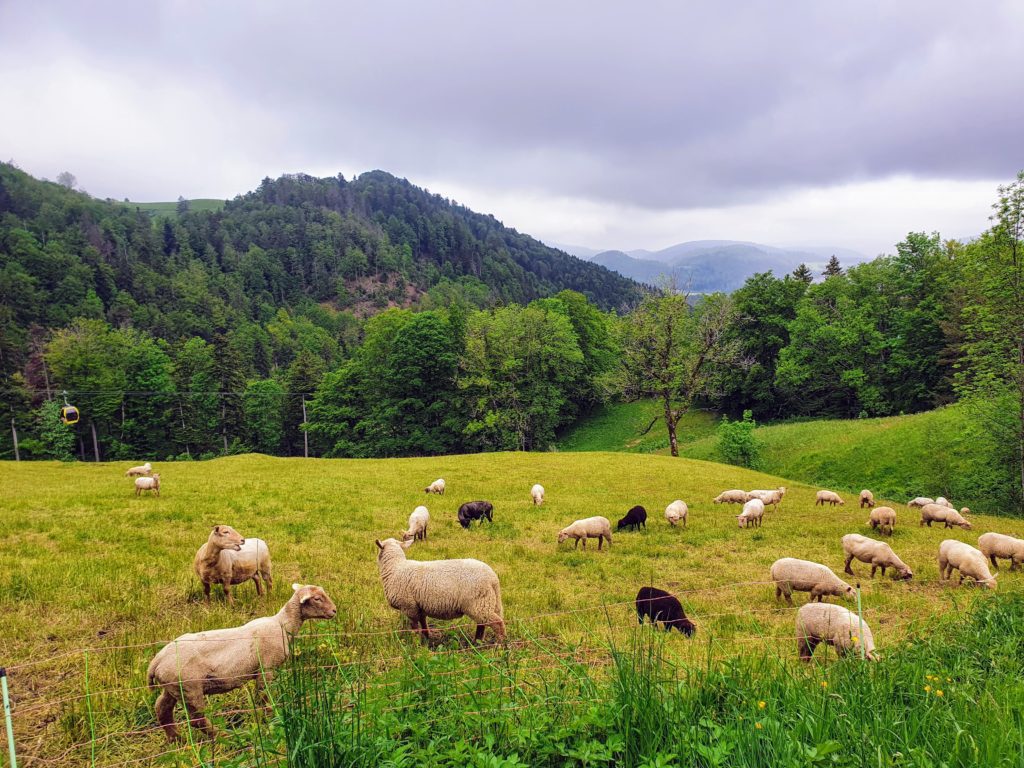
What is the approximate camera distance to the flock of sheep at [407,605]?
177 inches

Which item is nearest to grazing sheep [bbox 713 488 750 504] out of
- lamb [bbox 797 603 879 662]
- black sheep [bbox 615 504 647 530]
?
black sheep [bbox 615 504 647 530]

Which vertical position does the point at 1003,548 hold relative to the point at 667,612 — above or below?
below

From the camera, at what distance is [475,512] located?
54.6 ft

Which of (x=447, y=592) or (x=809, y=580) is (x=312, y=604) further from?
(x=809, y=580)

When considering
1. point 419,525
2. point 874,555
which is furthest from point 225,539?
point 874,555

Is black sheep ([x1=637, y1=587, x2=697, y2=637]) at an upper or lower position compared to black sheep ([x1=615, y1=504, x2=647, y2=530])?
upper

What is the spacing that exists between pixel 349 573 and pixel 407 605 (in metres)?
3.70

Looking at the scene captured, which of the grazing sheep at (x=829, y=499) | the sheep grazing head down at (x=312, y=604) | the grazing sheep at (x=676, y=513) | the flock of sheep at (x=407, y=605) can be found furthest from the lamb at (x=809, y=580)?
the grazing sheep at (x=829, y=499)

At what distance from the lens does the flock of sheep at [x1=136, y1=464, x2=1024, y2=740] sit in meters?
4.50

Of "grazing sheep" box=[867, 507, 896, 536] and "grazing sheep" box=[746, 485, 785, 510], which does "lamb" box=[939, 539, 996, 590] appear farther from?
"grazing sheep" box=[746, 485, 785, 510]

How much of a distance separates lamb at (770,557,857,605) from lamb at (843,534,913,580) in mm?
2759

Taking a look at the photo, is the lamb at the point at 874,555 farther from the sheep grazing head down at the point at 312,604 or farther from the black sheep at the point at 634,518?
the sheep grazing head down at the point at 312,604

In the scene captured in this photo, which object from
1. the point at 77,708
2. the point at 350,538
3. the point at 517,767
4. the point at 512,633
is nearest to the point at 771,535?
the point at 512,633

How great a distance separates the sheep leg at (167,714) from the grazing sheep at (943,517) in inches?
947
